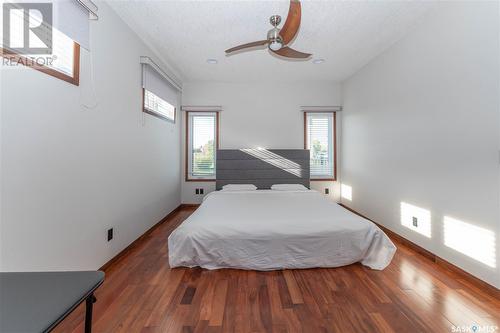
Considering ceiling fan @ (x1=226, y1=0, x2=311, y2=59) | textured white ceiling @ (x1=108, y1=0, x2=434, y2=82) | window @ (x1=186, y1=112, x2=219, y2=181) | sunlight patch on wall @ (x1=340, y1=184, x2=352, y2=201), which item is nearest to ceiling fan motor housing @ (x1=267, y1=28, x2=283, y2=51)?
ceiling fan @ (x1=226, y1=0, x2=311, y2=59)

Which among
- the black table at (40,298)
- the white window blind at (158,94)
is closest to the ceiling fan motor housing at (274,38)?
the white window blind at (158,94)

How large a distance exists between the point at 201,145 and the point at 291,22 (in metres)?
3.02

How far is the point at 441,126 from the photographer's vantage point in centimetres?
216

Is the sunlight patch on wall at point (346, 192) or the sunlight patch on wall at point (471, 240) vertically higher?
the sunlight patch on wall at point (346, 192)

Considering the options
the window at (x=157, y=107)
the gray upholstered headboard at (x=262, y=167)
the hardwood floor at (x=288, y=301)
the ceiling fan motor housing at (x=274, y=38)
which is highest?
the ceiling fan motor housing at (x=274, y=38)

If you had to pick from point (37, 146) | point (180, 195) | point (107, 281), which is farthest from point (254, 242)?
point (180, 195)

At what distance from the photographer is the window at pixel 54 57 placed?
1290mm

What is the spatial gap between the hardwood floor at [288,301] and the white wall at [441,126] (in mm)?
431

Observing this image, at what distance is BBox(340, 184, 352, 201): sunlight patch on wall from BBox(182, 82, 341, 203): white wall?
118cm

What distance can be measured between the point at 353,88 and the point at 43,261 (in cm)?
467

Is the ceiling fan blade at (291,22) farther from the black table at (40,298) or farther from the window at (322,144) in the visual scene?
the window at (322,144)

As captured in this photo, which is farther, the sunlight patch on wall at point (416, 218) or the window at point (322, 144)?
the window at point (322, 144)

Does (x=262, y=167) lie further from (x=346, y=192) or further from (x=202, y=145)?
(x=346, y=192)

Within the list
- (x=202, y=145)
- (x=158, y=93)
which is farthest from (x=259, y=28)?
(x=202, y=145)
